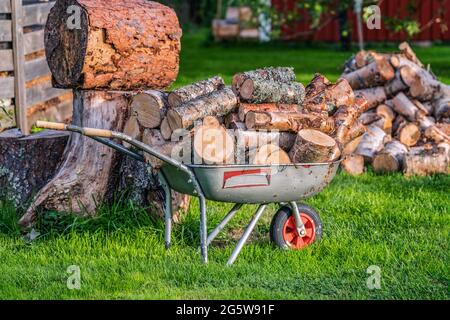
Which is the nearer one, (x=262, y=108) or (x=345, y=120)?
(x=262, y=108)

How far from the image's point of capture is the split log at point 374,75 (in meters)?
8.47

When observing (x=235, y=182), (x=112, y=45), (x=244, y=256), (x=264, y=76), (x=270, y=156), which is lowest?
(x=244, y=256)

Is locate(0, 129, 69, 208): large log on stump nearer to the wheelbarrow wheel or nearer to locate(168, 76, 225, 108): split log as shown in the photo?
locate(168, 76, 225, 108): split log

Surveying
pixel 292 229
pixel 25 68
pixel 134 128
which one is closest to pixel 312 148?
pixel 292 229

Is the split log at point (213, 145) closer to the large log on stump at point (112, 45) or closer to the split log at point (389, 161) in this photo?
the large log on stump at point (112, 45)

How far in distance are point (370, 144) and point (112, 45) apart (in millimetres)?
2854

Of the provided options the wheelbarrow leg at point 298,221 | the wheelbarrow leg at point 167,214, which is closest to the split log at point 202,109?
the wheelbarrow leg at point 167,214

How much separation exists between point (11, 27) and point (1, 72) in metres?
0.40

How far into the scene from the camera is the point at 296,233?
5.50 m

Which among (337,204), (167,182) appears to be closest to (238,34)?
(337,204)

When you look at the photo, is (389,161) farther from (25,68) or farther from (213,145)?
(25,68)

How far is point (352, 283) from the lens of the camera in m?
4.92
